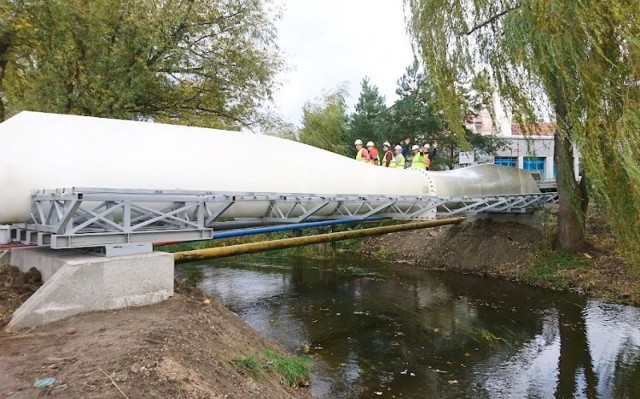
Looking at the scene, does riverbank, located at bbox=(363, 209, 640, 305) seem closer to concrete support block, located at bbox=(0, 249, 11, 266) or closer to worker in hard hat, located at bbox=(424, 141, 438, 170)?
worker in hard hat, located at bbox=(424, 141, 438, 170)

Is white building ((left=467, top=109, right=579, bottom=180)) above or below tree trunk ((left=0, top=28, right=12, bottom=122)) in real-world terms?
below

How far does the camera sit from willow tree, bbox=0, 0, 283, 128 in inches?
437

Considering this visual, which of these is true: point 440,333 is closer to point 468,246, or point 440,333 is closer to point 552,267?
point 552,267

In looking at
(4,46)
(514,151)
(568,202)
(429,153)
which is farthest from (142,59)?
(514,151)

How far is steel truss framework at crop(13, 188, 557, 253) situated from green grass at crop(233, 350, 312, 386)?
6.53 ft

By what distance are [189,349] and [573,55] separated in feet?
24.1

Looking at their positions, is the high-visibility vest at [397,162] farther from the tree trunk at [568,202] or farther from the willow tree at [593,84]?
the tree trunk at [568,202]

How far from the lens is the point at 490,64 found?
38.8 feet

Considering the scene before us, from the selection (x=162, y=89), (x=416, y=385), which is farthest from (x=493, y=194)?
(x=162, y=89)

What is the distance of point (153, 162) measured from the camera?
21.5ft

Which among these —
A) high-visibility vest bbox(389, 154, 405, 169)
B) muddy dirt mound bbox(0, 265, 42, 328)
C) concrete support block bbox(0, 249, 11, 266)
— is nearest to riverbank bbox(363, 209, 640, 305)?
high-visibility vest bbox(389, 154, 405, 169)

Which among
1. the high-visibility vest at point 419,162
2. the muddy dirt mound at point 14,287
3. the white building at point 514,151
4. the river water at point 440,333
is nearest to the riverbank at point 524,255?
the river water at point 440,333

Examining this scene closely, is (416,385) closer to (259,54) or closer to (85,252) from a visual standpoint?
(85,252)

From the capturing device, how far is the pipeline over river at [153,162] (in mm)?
5754
